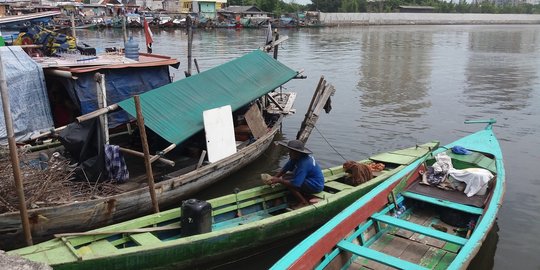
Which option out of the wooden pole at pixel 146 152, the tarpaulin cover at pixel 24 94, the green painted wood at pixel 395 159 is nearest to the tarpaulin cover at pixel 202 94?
the wooden pole at pixel 146 152

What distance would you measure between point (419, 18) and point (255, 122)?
81.7 metres

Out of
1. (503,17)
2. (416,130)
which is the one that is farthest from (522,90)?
(503,17)

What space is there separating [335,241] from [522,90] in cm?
1811

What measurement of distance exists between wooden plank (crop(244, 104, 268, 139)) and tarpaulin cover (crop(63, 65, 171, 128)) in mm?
2427

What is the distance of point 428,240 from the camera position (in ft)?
20.9

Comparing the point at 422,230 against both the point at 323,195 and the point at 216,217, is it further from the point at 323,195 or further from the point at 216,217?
the point at 216,217

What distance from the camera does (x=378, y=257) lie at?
17.2 feet

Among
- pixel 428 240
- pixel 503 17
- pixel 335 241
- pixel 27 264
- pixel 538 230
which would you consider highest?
pixel 503 17

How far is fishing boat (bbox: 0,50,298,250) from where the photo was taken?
6293mm

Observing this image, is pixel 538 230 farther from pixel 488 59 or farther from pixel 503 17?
pixel 503 17

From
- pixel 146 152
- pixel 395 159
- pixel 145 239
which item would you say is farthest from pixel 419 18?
pixel 145 239

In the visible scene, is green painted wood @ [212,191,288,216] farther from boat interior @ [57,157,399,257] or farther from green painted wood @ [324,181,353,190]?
green painted wood @ [324,181,353,190]

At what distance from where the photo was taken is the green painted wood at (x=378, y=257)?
509cm

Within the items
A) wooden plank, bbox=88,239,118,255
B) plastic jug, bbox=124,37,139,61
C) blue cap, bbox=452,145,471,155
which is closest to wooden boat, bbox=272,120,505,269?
blue cap, bbox=452,145,471,155
